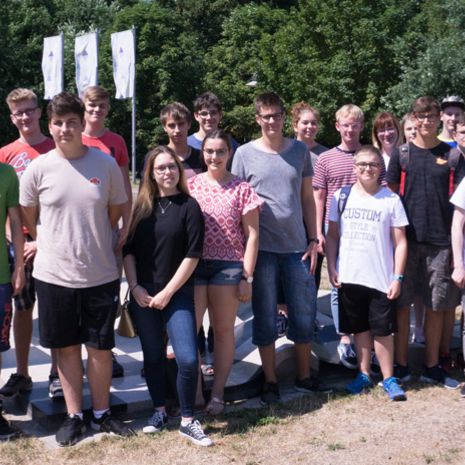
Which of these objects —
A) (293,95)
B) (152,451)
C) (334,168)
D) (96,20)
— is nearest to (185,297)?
(152,451)

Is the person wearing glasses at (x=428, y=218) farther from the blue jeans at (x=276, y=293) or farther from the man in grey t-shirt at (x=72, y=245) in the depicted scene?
the man in grey t-shirt at (x=72, y=245)

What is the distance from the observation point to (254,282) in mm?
4973

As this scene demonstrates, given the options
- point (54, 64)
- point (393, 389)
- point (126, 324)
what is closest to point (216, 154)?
point (126, 324)

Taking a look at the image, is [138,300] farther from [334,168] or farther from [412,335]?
[412,335]

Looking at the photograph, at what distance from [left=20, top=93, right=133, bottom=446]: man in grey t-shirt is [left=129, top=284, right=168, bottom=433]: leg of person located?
20 centimetres

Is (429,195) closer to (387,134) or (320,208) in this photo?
(320,208)

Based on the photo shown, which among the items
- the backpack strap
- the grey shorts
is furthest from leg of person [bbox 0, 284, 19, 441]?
the backpack strap

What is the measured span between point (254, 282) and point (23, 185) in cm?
168

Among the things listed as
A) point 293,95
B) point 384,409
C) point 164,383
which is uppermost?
point 293,95

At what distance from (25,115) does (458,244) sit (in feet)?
10.1

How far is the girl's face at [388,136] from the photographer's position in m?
6.17

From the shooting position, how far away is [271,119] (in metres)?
4.88

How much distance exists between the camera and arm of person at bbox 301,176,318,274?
199 inches

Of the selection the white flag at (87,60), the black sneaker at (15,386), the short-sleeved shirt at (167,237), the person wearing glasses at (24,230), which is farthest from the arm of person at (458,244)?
the white flag at (87,60)
